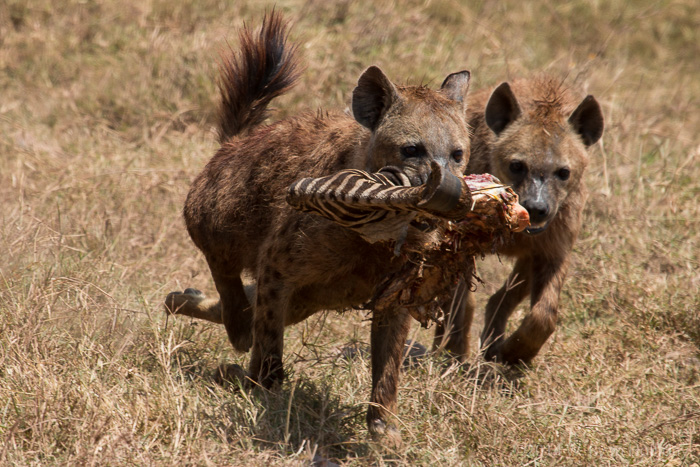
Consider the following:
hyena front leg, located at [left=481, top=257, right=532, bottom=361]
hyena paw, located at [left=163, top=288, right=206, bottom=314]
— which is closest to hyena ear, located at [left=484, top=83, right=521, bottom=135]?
hyena front leg, located at [left=481, top=257, right=532, bottom=361]

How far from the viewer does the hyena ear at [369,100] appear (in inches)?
149

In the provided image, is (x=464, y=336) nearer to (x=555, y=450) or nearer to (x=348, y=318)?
(x=348, y=318)

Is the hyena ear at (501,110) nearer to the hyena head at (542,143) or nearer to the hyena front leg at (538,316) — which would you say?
the hyena head at (542,143)

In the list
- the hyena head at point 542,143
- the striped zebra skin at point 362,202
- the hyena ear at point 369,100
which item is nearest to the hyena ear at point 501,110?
the hyena head at point 542,143

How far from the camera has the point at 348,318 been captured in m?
5.35

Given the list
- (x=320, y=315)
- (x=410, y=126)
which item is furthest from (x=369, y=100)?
(x=320, y=315)

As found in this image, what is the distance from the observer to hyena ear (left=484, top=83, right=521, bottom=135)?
5289 mm

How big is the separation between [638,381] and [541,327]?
57 centimetres

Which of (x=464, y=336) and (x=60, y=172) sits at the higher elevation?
(x=60, y=172)

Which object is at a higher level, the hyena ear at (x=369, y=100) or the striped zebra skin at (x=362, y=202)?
the hyena ear at (x=369, y=100)

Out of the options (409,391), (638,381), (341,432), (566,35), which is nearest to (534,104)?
(638,381)

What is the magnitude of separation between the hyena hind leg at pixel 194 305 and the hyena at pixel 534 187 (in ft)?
4.24

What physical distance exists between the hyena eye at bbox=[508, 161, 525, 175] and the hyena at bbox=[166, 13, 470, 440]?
1222 millimetres

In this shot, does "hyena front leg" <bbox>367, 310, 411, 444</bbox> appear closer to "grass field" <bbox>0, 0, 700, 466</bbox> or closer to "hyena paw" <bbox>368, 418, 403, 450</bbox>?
"hyena paw" <bbox>368, 418, 403, 450</bbox>
